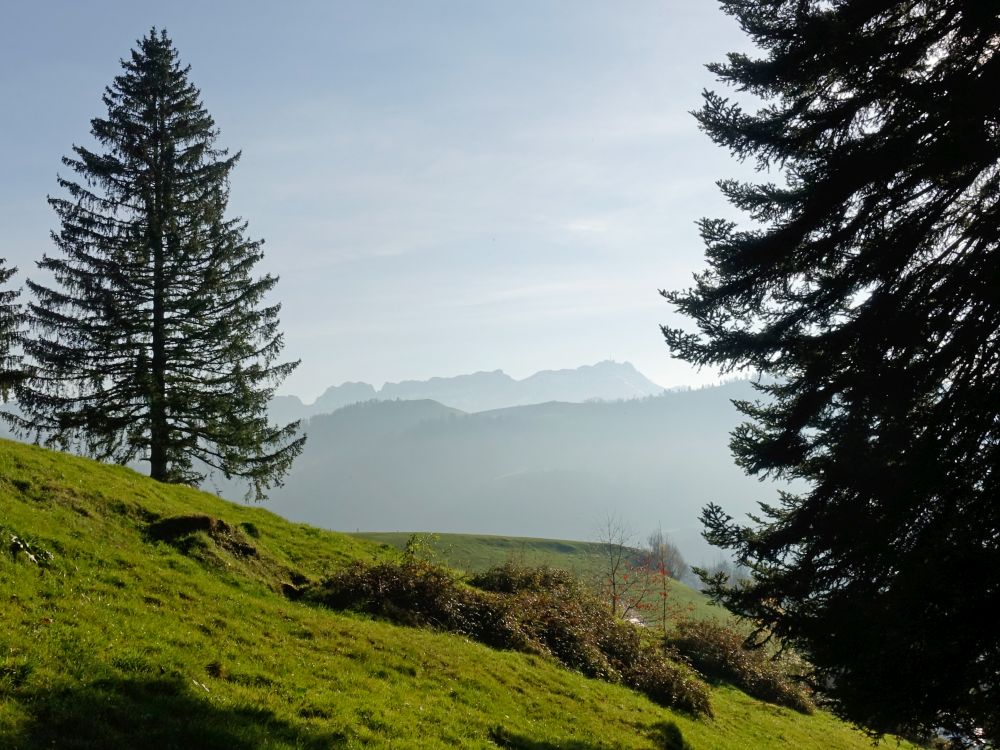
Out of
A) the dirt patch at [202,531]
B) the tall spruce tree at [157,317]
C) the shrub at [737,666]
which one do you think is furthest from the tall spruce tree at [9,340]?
the shrub at [737,666]

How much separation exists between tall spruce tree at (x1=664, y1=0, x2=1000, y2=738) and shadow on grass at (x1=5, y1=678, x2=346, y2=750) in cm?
765

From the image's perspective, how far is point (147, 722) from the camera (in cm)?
699

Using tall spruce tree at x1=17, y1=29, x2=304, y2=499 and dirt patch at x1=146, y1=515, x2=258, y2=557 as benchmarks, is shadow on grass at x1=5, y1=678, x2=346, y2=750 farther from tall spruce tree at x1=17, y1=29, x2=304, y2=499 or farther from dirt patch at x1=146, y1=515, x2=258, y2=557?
tall spruce tree at x1=17, y1=29, x2=304, y2=499

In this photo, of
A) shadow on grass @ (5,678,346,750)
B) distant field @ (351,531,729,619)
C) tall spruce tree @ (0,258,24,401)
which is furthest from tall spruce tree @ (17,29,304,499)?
distant field @ (351,531,729,619)

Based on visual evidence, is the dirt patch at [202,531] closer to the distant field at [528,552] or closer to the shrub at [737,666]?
the shrub at [737,666]

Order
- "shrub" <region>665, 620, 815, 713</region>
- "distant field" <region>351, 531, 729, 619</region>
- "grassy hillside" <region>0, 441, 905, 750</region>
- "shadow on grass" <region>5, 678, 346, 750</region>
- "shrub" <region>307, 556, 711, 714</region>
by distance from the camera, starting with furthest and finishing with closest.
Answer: "distant field" <region>351, 531, 729, 619</region> < "shrub" <region>665, 620, 815, 713</region> < "shrub" <region>307, 556, 711, 714</region> < "grassy hillside" <region>0, 441, 905, 750</region> < "shadow on grass" <region>5, 678, 346, 750</region>

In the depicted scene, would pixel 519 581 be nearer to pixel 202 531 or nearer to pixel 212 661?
pixel 202 531

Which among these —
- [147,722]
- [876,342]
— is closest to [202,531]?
[147,722]

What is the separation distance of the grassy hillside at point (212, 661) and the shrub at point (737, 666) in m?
6.45

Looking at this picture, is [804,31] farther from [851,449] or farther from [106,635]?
[106,635]

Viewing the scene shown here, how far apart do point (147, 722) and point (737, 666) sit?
23.9 m

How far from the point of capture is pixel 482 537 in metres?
71.9

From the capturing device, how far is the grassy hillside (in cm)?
723

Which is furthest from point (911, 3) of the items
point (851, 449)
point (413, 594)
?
point (413, 594)
